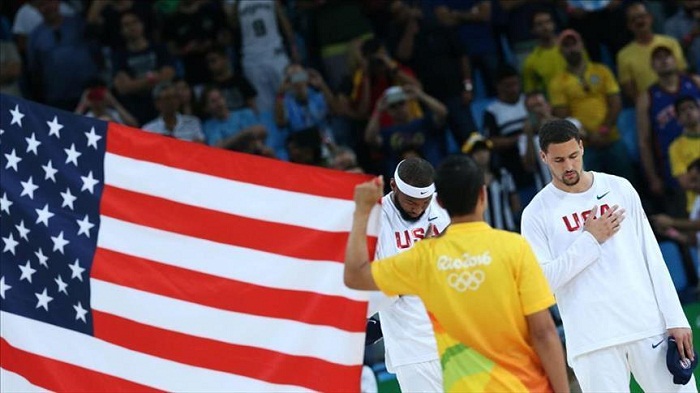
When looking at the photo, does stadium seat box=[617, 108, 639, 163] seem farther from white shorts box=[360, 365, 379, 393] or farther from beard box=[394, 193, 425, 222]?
beard box=[394, 193, 425, 222]

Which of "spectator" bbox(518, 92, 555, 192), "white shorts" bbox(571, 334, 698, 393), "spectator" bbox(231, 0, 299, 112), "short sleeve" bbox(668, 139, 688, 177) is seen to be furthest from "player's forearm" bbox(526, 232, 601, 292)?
"spectator" bbox(231, 0, 299, 112)

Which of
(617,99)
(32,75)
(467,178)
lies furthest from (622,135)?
(467,178)

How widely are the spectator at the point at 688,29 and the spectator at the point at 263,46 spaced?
5095 mm

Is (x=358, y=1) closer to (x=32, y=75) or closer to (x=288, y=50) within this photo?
(x=288, y=50)

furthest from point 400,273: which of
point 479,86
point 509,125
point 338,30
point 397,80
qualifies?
point 479,86

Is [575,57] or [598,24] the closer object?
[575,57]

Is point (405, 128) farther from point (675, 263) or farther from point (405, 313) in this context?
point (405, 313)

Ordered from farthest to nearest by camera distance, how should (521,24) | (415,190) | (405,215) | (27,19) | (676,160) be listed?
(521,24) → (27,19) → (676,160) → (405,215) → (415,190)

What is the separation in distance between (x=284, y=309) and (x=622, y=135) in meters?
10.3

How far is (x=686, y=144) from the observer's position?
16.1 metres

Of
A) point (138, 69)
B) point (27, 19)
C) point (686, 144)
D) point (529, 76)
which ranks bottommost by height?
point (686, 144)

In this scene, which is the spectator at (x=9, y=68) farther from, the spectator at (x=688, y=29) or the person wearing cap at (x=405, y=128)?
the spectator at (x=688, y=29)

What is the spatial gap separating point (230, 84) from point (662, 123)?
5.27m

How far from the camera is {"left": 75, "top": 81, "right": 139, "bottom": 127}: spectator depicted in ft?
52.2
